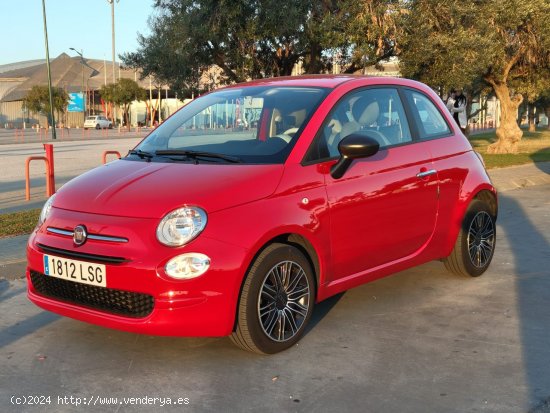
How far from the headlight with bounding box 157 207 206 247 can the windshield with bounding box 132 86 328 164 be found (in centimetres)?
65

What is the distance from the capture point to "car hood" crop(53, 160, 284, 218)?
13.0ft

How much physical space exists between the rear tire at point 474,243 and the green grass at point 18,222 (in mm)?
4958

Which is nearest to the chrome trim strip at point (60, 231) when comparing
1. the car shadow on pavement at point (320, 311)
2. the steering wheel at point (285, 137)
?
the steering wheel at point (285, 137)

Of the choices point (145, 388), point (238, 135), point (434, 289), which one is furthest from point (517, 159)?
point (145, 388)

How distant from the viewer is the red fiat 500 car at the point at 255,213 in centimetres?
384

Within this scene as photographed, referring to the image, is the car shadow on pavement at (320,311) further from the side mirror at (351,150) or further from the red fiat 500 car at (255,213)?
the side mirror at (351,150)

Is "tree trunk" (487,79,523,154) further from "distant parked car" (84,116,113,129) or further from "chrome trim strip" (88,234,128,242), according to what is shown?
"distant parked car" (84,116,113,129)

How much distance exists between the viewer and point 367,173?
4754 mm

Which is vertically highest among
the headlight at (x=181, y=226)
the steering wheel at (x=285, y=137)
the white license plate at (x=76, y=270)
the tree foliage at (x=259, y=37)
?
the tree foliage at (x=259, y=37)

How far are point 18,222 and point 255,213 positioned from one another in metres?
5.68

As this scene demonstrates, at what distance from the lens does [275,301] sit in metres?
4.19

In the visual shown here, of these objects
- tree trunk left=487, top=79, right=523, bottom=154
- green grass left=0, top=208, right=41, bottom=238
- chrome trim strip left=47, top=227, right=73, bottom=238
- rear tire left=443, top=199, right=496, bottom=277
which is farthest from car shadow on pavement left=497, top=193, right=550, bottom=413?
tree trunk left=487, top=79, right=523, bottom=154

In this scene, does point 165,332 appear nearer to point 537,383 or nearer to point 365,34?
point 537,383

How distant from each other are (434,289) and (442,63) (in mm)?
11702
